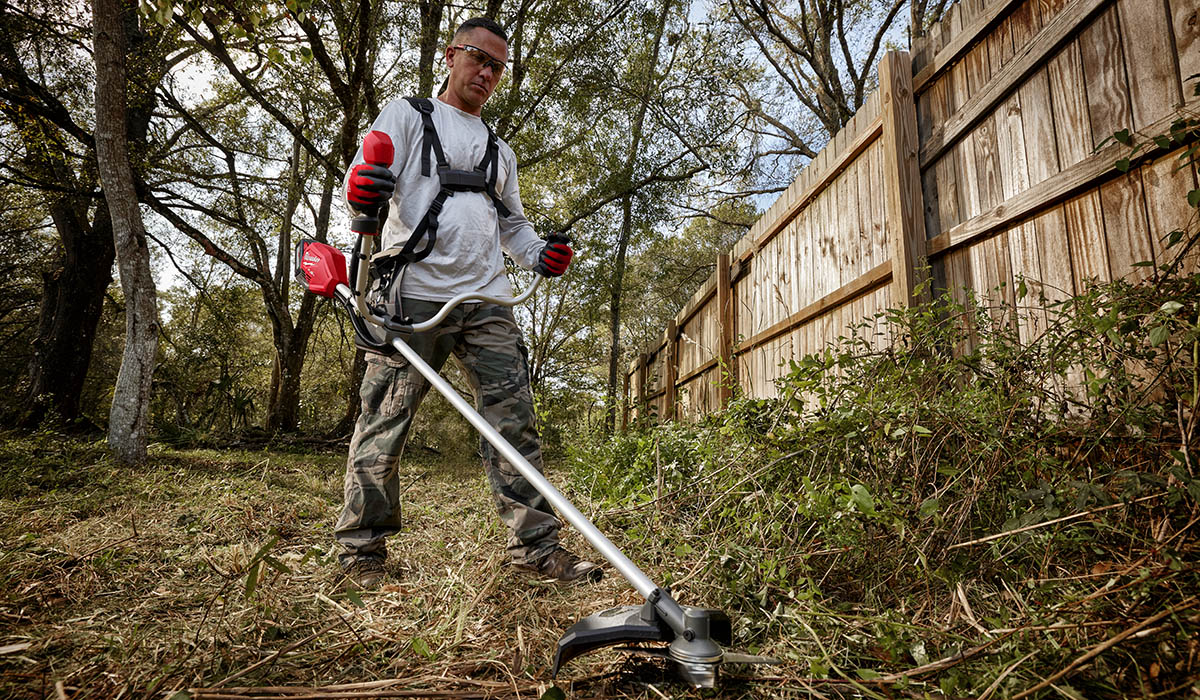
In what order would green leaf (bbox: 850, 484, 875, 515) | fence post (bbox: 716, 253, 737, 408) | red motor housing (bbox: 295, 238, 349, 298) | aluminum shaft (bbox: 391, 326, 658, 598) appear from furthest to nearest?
fence post (bbox: 716, 253, 737, 408)
red motor housing (bbox: 295, 238, 349, 298)
green leaf (bbox: 850, 484, 875, 515)
aluminum shaft (bbox: 391, 326, 658, 598)

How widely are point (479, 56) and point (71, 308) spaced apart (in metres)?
8.24

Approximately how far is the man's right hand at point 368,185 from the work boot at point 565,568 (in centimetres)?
141

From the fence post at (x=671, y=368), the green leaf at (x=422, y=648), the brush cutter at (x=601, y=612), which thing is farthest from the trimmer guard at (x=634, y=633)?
the fence post at (x=671, y=368)

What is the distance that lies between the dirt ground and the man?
0.18 metres

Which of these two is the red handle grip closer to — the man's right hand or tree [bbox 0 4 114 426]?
the man's right hand

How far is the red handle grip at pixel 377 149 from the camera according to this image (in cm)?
180

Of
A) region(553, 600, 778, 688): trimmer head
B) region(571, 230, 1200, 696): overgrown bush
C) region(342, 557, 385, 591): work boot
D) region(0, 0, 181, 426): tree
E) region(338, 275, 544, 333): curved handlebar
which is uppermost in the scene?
region(0, 0, 181, 426): tree

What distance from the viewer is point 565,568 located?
84.9 inches

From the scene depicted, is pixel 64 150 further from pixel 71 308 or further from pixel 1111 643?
pixel 1111 643

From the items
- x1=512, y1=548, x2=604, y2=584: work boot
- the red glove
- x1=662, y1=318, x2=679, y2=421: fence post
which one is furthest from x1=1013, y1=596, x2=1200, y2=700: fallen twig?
x1=662, y1=318, x2=679, y2=421: fence post

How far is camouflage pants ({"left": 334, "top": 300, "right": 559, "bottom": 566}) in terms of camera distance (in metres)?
2.29

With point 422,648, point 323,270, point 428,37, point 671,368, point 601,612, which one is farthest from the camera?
point 671,368

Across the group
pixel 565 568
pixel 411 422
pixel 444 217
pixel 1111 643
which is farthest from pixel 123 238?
pixel 1111 643

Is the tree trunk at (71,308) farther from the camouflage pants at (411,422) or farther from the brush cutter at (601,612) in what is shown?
the brush cutter at (601,612)
